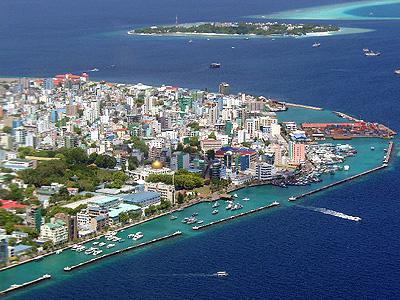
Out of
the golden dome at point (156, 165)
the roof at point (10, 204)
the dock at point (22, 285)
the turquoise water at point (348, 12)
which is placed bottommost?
the dock at point (22, 285)

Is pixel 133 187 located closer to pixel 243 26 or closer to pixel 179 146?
pixel 179 146

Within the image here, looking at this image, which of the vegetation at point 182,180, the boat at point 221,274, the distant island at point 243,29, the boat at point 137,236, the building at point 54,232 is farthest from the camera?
the distant island at point 243,29

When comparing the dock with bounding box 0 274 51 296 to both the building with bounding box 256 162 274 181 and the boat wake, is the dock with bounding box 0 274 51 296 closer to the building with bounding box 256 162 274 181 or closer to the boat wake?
the boat wake

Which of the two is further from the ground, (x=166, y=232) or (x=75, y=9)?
(x=75, y=9)

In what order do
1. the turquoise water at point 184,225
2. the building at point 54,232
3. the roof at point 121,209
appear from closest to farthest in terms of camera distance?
the turquoise water at point 184,225 < the building at point 54,232 < the roof at point 121,209

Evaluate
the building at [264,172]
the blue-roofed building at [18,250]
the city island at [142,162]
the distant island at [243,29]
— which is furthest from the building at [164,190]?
the distant island at [243,29]

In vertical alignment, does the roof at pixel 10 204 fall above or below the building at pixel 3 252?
above

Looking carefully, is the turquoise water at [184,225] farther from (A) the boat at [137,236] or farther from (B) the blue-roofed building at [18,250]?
(B) the blue-roofed building at [18,250]

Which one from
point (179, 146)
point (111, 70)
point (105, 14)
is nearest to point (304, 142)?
point (179, 146)
